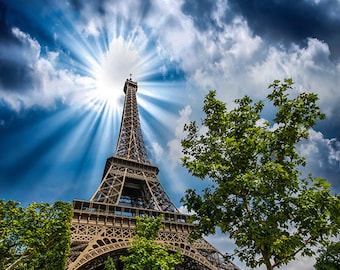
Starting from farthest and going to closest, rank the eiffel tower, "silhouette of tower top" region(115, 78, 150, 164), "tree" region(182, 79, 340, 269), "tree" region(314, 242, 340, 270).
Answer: "silhouette of tower top" region(115, 78, 150, 164) < "tree" region(314, 242, 340, 270) < the eiffel tower < "tree" region(182, 79, 340, 269)

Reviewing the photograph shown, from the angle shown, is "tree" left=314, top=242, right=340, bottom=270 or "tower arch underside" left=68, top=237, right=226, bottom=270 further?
"tree" left=314, top=242, right=340, bottom=270

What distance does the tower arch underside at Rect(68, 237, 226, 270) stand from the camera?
74.6ft

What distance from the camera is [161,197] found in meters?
36.6

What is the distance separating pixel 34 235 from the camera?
650 inches

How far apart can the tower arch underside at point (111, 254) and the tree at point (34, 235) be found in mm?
4716

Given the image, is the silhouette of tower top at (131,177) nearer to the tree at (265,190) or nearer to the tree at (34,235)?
the tree at (34,235)

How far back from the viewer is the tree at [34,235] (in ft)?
53.0

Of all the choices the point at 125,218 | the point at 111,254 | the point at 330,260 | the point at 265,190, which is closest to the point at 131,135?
the point at 125,218

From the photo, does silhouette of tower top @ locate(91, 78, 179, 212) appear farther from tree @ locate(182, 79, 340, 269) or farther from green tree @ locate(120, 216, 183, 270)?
tree @ locate(182, 79, 340, 269)

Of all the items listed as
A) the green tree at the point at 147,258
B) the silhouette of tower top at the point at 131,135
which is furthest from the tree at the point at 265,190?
the silhouette of tower top at the point at 131,135

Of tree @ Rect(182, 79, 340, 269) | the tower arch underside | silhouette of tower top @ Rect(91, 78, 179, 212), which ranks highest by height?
silhouette of tower top @ Rect(91, 78, 179, 212)

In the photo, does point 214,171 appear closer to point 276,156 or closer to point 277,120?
point 276,156

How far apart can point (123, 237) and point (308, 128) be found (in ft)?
80.9

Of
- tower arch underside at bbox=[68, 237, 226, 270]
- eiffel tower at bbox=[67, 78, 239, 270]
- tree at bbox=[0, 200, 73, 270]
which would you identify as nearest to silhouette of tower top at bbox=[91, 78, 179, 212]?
eiffel tower at bbox=[67, 78, 239, 270]
